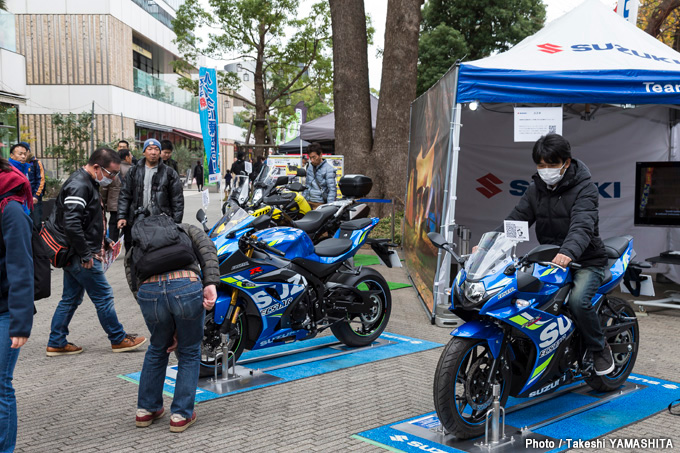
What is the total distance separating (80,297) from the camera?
663cm

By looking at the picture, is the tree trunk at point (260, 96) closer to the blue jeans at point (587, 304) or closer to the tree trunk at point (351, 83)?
the tree trunk at point (351, 83)

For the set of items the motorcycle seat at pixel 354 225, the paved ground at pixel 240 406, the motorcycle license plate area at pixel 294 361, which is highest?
the motorcycle seat at pixel 354 225

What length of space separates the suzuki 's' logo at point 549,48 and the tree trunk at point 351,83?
23.7 feet

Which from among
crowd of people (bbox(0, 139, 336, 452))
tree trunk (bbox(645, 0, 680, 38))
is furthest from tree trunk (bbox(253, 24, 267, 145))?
crowd of people (bbox(0, 139, 336, 452))

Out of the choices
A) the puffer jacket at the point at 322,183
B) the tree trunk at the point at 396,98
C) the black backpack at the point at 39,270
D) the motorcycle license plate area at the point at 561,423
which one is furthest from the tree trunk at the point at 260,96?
the black backpack at the point at 39,270

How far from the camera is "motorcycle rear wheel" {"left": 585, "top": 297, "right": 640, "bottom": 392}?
527 centimetres

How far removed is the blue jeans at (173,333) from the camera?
14.4ft

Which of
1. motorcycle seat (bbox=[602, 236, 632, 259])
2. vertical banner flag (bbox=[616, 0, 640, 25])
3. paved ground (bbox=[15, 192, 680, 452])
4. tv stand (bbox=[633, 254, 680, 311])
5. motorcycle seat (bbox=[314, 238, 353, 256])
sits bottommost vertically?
paved ground (bbox=[15, 192, 680, 452])

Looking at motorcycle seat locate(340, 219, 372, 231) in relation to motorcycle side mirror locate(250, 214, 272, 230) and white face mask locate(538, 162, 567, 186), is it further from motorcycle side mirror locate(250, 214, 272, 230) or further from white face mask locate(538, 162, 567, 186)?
white face mask locate(538, 162, 567, 186)

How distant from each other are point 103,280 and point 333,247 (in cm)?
221

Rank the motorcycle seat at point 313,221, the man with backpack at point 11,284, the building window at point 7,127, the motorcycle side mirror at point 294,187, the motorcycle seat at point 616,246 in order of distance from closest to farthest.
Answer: the man with backpack at point 11,284 → the motorcycle seat at point 616,246 → the motorcycle seat at point 313,221 → the motorcycle side mirror at point 294,187 → the building window at point 7,127

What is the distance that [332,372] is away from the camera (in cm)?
611

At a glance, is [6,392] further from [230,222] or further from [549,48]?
[549,48]

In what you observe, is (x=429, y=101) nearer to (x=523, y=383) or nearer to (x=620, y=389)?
(x=620, y=389)
